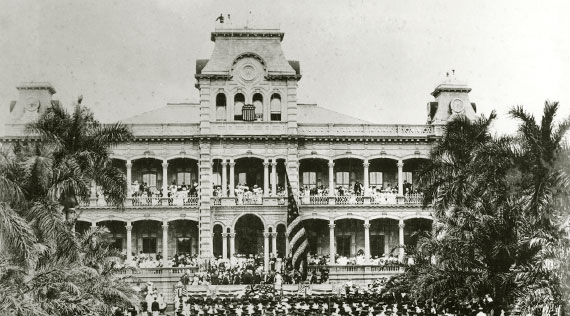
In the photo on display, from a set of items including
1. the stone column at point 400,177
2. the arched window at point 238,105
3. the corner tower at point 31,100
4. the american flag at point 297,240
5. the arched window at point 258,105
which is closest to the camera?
the american flag at point 297,240

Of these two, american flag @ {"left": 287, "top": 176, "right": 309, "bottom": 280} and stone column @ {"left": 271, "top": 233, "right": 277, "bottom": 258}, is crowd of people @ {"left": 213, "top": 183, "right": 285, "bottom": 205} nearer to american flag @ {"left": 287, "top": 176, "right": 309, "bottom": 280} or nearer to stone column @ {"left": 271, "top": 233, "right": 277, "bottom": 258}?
stone column @ {"left": 271, "top": 233, "right": 277, "bottom": 258}

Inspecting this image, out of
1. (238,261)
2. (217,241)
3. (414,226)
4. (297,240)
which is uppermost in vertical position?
(414,226)

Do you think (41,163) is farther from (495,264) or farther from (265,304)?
(495,264)

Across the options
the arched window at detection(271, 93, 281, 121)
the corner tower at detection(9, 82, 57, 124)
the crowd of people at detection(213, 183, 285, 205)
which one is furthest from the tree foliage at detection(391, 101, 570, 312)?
the corner tower at detection(9, 82, 57, 124)

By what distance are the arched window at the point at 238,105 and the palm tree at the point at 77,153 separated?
14872mm

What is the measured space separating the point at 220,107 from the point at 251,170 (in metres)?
4.10

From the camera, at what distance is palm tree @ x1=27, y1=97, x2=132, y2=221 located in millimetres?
24625

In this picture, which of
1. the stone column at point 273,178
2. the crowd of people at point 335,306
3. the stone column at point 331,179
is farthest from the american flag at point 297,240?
the stone column at point 331,179

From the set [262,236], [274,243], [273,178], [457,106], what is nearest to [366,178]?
[273,178]

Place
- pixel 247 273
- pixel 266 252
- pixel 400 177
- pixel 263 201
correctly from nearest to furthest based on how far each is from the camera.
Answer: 1. pixel 247 273
2. pixel 266 252
3. pixel 263 201
4. pixel 400 177

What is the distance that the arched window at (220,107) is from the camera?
42562 millimetres

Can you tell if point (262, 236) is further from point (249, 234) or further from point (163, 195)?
point (163, 195)

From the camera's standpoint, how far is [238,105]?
140 feet

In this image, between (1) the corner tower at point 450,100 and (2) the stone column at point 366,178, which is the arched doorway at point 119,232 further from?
(1) the corner tower at point 450,100
